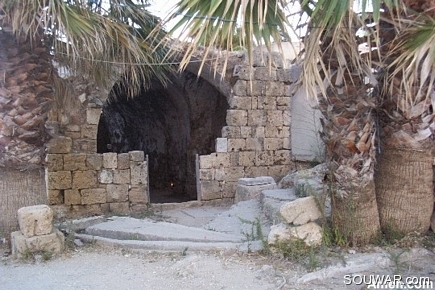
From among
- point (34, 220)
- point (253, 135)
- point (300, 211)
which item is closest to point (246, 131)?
point (253, 135)

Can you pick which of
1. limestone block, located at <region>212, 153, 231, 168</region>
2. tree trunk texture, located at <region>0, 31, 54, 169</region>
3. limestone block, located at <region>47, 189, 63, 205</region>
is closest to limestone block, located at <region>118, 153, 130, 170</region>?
limestone block, located at <region>47, 189, 63, 205</region>

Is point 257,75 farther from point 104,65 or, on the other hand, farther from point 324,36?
point 324,36

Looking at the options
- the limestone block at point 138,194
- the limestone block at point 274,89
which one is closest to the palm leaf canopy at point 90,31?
the limestone block at point 138,194

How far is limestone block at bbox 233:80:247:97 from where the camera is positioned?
28.2 feet

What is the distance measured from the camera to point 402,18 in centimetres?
378

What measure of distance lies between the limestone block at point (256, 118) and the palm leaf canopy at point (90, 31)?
316cm

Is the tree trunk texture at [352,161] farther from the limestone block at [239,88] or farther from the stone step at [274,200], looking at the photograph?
the limestone block at [239,88]

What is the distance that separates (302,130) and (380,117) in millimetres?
4675

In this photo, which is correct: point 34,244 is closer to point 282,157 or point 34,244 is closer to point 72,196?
point 72,196

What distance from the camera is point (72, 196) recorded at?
7.20m

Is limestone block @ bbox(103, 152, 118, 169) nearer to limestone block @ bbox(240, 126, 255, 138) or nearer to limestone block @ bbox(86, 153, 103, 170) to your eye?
limestone block @ bbox(86, 153, 103, 170)

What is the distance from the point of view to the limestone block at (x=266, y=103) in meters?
8.78

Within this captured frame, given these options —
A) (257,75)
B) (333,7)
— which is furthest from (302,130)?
(333,7)

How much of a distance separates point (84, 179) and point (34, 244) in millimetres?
3087
